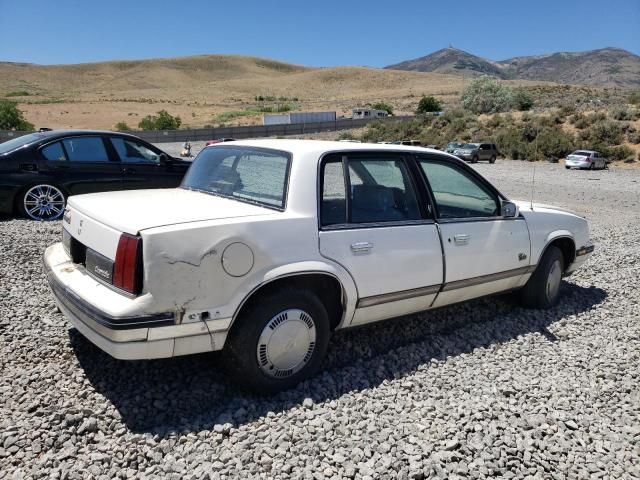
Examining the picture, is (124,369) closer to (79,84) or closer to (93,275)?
(93,275)

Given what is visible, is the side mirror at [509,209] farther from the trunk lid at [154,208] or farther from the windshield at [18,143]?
the windshield at [18,143]

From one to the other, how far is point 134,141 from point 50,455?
672 centimetres

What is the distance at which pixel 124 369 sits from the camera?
3.60 m

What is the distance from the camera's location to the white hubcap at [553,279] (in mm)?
5133

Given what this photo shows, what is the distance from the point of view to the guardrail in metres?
→ 43.2

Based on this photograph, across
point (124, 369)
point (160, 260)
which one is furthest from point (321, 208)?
point (124, 369)

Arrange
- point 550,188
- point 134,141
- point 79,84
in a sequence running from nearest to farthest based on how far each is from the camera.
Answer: point 134,141
point 550,188
point 79,84

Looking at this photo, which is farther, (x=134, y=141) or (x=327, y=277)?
(x=134, y=141)

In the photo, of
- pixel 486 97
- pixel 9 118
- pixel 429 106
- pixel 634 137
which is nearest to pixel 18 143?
pixel 634 137

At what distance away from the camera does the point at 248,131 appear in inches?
1887

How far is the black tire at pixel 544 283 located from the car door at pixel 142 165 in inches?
230

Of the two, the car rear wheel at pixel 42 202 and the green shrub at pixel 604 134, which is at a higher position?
the green shrub at pixel 604 134

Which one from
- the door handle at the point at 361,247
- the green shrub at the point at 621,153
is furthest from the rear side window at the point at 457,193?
the green shrub at the point at 621,153

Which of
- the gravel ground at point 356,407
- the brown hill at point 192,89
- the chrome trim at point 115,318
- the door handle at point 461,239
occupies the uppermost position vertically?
the brown hill at point 192,89
